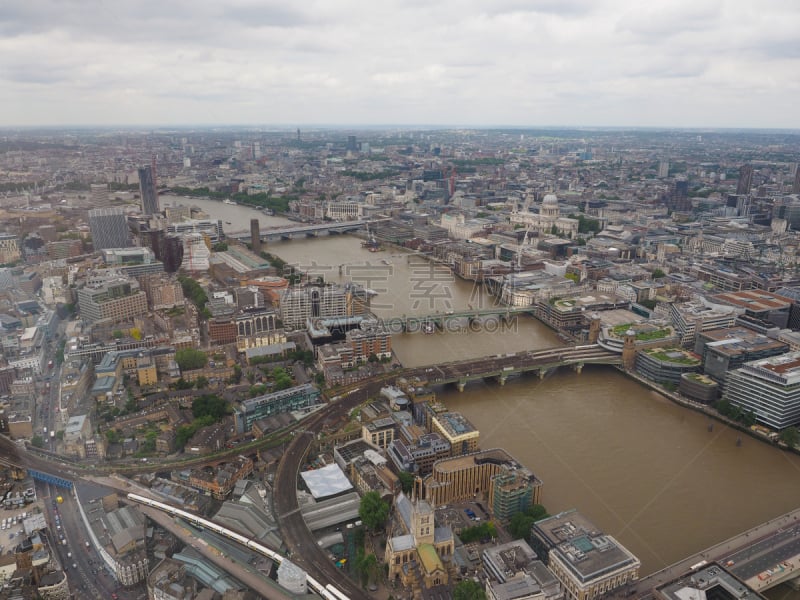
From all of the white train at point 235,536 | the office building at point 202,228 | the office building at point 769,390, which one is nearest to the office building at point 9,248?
the office building at point 202,228

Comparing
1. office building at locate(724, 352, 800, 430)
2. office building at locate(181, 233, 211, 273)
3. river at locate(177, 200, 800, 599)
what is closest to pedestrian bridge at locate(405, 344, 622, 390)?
river at locate(177, 200, 800, 599)

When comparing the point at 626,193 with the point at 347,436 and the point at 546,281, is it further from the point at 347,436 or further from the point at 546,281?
the point at 347,436

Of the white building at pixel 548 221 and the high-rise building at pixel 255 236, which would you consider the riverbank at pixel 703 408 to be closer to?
the white building at pixel 548 221

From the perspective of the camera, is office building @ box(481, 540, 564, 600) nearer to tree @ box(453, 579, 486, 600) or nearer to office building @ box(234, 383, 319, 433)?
tree @ box(453, 579, 486, 600)

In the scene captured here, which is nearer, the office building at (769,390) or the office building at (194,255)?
the office building at (769,390)

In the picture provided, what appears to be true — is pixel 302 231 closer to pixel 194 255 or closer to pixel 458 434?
pixel 194 255

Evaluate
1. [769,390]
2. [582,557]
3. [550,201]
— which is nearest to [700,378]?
[769,390]
